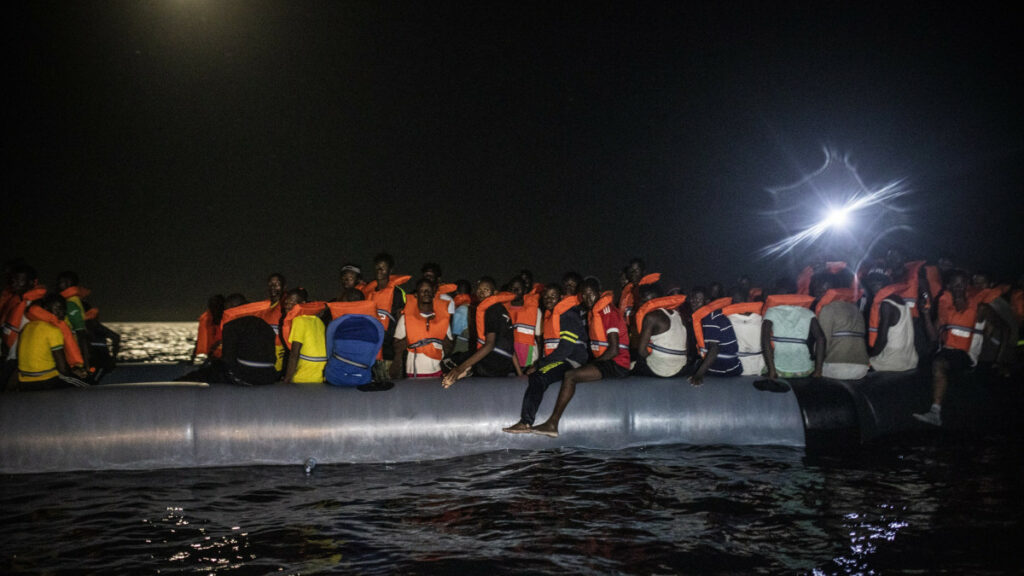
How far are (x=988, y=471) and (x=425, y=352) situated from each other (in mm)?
5874

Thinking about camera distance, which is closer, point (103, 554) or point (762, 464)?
point (103, 554)

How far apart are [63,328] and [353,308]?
120 inches

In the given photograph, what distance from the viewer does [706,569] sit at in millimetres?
4555

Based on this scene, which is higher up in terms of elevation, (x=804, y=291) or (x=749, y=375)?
(x=804, y=291)

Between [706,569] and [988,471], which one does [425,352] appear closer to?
[706,569]

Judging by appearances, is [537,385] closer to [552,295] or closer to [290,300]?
[552,295]

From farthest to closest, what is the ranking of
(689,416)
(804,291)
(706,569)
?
1. (804,291)
2. (689,416)
3. (706,569)

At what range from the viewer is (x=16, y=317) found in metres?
8.35

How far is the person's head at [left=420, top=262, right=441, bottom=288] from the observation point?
9438 millimetres

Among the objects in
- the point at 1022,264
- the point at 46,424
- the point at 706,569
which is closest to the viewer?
the point at 706,569

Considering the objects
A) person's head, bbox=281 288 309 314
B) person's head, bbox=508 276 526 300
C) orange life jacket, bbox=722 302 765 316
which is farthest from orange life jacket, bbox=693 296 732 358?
person's head, bbox=281 288 309 314

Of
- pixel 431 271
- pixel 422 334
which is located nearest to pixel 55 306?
pixel 422 334

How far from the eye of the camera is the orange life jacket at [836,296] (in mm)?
8703

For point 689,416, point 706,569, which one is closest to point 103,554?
point 706,569
